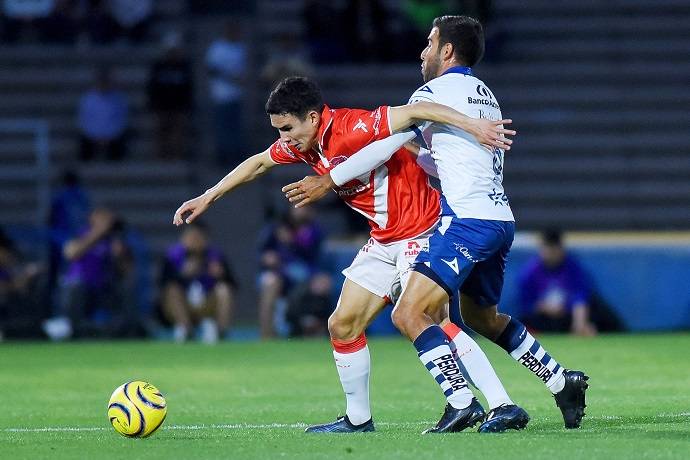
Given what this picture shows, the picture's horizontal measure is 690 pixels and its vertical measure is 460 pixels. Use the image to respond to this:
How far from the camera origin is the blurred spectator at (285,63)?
20625 millimetres

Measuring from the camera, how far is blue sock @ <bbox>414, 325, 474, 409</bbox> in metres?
7.74

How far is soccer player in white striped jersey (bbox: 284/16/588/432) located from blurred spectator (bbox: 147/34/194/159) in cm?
1312

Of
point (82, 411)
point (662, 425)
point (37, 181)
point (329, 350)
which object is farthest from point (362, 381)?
point (37, 181)

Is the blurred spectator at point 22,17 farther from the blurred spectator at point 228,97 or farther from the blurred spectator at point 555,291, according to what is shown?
the blurred spectator at point 555,291

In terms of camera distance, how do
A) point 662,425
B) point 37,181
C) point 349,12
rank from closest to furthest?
point 662,425 < point 37,181 < point 349,12

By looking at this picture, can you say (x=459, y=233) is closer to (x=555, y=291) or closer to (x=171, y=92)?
(x=555, y=291)

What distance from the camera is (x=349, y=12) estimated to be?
21.8 metres

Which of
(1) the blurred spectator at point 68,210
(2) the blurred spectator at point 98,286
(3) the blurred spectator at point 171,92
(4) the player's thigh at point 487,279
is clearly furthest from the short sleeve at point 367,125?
(3) the blurred spectator at point 171,92

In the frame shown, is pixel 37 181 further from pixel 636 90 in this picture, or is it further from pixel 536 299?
pixel 636 90

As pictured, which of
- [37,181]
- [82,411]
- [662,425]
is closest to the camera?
[662,425]

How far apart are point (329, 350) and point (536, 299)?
298cm

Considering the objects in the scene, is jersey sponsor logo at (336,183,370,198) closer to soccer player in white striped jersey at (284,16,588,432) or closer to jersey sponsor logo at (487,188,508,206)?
soccer player in white striped jersey at (284,16,588,432)

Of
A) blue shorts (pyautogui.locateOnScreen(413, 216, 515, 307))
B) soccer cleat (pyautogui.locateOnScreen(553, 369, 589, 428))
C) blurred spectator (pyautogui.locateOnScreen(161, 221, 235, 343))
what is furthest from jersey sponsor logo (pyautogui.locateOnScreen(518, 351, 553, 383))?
blurred spectator (pyautogui.locateOnScreen(161, 221, 235, 343))

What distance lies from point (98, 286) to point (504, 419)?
1076 cm
